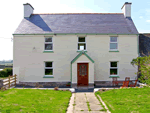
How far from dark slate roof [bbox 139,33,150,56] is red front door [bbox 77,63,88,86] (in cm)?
698

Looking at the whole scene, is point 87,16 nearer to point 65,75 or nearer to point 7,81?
point 65,75

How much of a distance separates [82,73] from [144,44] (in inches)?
360

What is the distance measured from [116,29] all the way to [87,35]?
11.8 feet

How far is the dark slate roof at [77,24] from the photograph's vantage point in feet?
52.1

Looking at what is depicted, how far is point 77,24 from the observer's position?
1681 centimetres

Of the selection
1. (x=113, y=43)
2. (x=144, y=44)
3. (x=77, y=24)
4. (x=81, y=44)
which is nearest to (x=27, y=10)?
(x=77, y=24)

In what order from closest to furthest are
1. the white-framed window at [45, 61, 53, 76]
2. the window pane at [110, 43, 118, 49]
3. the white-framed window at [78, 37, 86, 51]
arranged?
1. the white-framed window at [45, 61, 53, 76]
2. the white-framed window at [78, 37, 86, 51]
3. the window pane at [110, 43, 118, 49]

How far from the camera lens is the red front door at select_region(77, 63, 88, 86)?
49.3 feet

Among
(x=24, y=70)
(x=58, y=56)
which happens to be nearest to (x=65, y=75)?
(x=58, y=56)

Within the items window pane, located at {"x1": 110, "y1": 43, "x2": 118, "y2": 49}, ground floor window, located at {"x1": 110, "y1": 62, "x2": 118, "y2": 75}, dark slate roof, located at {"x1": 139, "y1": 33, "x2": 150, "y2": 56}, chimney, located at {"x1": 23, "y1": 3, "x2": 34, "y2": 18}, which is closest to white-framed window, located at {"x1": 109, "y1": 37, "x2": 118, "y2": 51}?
window pane, located at {"x1": 110, "y1": 43, "x2": 118, "y2": 49}

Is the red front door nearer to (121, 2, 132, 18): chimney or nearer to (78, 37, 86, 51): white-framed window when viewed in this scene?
(78, 37, 86, 51): white-framed window

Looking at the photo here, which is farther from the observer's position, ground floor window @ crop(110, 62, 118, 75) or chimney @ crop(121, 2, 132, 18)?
chimney @ crop(121, 2, 132, 18)

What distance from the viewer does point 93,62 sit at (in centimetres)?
1445

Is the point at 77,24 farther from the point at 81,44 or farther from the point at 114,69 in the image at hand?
the point at 114,69
